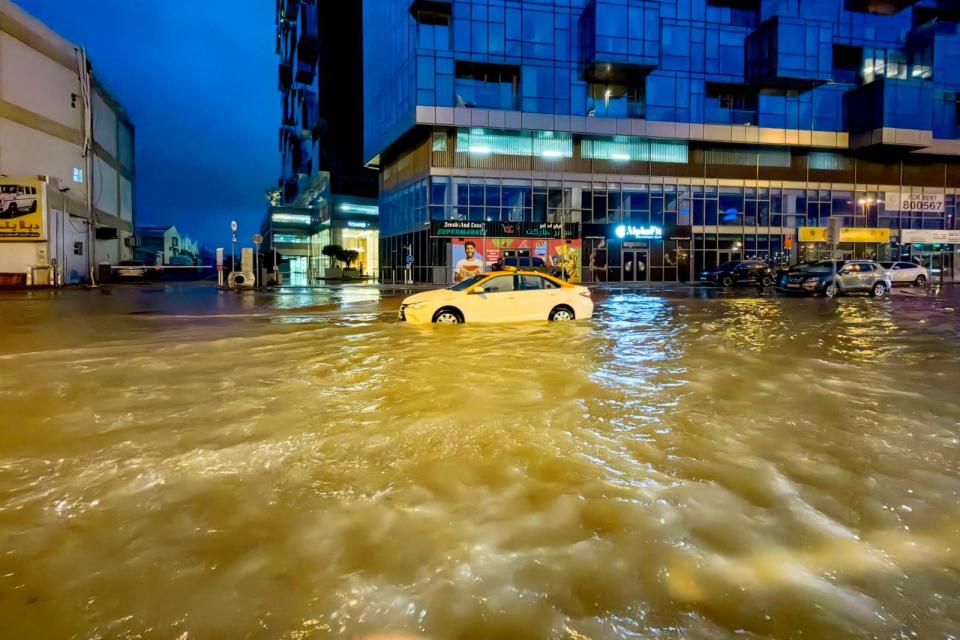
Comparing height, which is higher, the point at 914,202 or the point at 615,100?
the point at 615,100

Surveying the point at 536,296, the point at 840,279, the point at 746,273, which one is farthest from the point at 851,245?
the point at 536,296

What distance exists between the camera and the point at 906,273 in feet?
108

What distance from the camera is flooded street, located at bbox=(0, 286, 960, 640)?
2859mm

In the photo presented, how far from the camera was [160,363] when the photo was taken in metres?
9.09

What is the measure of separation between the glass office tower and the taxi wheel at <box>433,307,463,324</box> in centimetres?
2406

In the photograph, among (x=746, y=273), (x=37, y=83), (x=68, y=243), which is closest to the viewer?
(x=37, y=83)

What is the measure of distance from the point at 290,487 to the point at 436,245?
3518 centimetres

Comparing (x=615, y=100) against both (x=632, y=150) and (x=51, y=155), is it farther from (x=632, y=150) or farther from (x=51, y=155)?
(x=51, y=155)

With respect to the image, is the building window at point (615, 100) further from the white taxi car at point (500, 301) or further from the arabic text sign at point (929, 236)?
the white taxi car at point (500, 301)

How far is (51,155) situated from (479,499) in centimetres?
3938

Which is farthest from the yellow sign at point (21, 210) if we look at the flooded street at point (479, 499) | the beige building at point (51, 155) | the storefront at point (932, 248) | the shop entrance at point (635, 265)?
the storefront at point (932, 248)

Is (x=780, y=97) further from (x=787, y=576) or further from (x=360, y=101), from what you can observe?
(x=787, y=576)

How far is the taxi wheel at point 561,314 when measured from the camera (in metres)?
14.8

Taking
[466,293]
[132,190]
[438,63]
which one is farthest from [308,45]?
[466,293]
